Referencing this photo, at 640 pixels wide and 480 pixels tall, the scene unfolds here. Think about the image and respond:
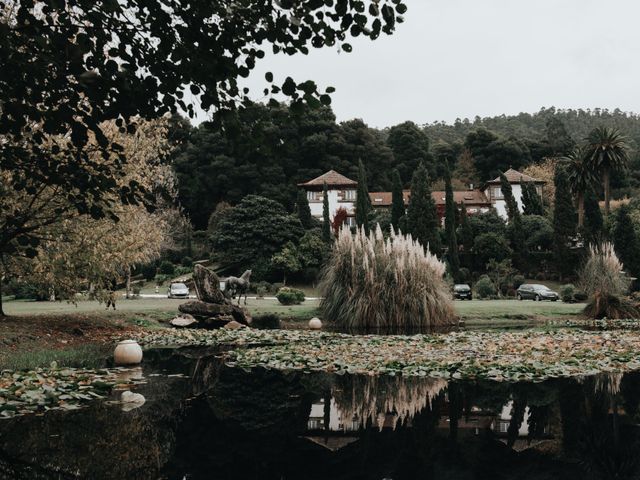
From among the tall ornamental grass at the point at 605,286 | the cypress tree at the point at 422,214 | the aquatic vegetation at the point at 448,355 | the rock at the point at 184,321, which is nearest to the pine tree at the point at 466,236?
the cypress tree at the point at 422,214

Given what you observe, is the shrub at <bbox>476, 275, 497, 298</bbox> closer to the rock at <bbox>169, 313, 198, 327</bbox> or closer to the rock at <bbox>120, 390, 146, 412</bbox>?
the rock at <bbox>169, 313, 198, 327</bbox>

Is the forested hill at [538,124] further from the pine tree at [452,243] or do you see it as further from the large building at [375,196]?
the pine tree at [452,243]

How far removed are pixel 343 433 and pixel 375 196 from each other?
5923 centimetres

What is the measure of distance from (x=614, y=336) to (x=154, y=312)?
1327 centimetres

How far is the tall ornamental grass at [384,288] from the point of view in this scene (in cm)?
1574

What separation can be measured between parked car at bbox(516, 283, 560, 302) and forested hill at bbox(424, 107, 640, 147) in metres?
53.6

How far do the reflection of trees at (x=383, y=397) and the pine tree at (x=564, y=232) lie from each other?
128 ft

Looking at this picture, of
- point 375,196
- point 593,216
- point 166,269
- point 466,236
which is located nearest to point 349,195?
point 375,196

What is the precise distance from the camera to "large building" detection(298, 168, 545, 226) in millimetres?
62625

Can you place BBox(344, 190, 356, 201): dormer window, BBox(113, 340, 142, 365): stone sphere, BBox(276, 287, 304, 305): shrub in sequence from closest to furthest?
BBox(113, 340, 142, 365): stone sphere
BBox(276, 287, 304, 305): shrub
BBox(344, 190, 356, 201): dormer window

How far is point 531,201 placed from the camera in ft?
188

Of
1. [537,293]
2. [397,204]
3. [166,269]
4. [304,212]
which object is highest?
[397,204]

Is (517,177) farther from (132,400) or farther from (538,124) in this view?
(132,400)

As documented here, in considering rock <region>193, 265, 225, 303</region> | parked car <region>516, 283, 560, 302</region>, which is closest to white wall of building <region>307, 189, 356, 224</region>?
parked car <region>516, 283, 560, 302</region>
